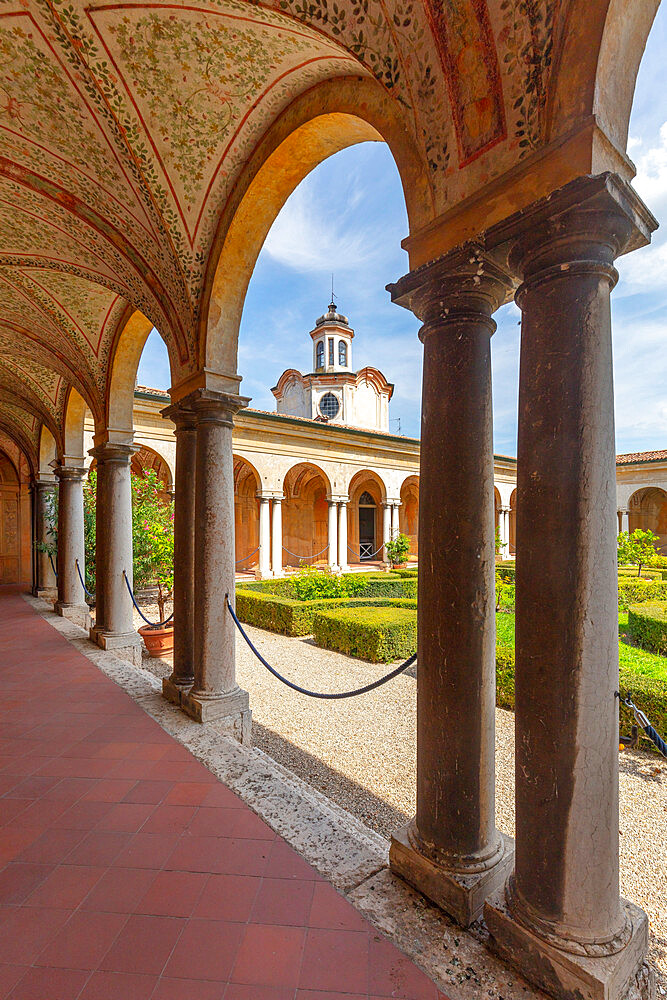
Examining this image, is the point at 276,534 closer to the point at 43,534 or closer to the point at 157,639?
the point at 43,534

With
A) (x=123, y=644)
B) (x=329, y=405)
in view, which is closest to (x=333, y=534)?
(x=329, y=405)

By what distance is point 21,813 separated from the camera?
2.79 meters

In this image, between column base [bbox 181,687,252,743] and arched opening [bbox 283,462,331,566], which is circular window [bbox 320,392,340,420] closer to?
arched opening [bbox 283,462,331,566]

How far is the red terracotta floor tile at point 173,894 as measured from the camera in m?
2.04

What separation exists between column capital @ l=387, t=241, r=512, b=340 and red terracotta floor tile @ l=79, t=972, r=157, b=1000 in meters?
2.71

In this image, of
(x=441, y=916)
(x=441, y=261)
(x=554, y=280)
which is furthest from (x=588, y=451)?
(x=441, y=916)

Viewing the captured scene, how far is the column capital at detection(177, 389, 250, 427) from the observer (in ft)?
13.6

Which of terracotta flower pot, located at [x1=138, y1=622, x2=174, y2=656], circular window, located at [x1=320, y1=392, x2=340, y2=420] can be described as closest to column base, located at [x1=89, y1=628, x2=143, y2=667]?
terracotta flower pot, located at [x1=138, y1=622, x2=174, y2=656]

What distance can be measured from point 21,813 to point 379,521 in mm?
22637

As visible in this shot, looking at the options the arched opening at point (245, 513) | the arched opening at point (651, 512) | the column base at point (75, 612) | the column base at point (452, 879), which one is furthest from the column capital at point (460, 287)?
the arched opening at point (651, 512)

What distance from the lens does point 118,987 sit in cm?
169

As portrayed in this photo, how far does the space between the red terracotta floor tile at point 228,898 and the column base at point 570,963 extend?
0.99 meters

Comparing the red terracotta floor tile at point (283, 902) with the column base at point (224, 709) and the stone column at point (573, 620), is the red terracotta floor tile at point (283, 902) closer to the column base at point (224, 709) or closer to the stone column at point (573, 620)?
the stone column at point (573, 620)

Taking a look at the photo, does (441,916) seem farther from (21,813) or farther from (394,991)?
(21,813)
